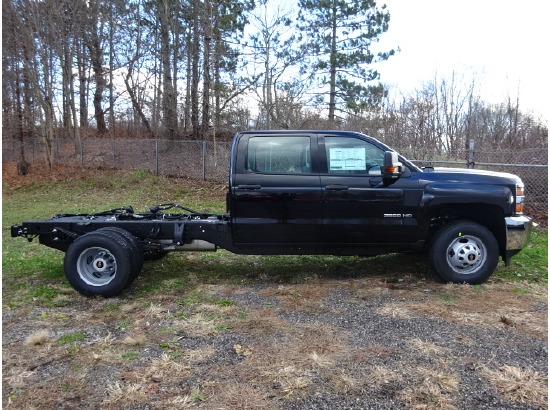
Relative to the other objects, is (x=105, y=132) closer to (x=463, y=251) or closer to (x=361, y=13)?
(x=361, y=13)

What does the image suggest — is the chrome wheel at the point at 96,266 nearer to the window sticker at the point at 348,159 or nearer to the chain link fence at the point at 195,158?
the window sticker at the point at 348,159

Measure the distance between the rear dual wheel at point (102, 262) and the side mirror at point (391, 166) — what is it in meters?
2.97

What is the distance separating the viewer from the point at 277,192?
5129 millimetres

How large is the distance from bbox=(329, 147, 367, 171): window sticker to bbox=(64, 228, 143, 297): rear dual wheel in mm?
2500

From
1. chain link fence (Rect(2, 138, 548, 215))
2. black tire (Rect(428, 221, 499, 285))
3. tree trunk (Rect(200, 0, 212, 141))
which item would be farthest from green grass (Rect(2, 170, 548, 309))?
tree trunk (Rect(200, 0, 212, 141))

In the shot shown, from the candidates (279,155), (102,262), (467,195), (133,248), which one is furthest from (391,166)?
(102,262)

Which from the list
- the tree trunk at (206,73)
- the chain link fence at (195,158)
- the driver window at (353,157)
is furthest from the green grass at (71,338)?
the tree trunk at (206,73)

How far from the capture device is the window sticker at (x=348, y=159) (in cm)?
521

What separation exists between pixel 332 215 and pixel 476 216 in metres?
1.79

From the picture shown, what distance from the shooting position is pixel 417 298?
480cm

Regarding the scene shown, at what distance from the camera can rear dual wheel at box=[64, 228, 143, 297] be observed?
4914 mm

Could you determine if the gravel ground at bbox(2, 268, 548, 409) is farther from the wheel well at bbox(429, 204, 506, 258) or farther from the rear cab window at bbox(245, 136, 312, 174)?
the rear cab window at bbox(245, 136, 312, 174)

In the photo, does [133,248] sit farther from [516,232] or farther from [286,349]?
[516,232]

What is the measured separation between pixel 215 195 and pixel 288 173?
9748 mm
